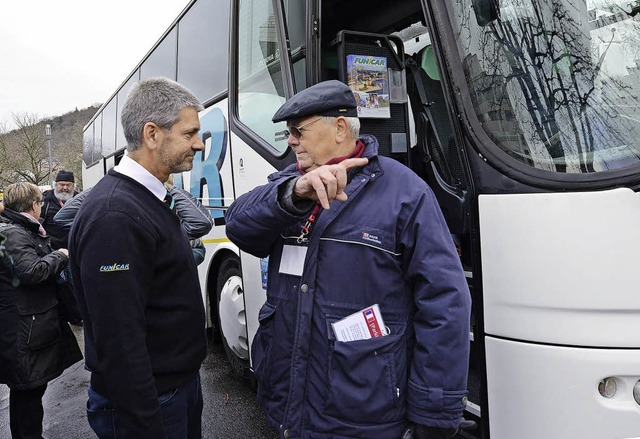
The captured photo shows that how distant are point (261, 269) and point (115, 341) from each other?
1.65 metres

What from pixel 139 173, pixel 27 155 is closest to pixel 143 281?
pixel 139 173

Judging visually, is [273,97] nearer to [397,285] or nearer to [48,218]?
[397,285]

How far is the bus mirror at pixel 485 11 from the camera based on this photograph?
1970mm

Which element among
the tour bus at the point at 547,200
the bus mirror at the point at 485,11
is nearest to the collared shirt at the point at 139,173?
the tour bus at the point at 547,200

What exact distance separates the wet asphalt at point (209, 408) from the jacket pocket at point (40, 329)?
1.04m

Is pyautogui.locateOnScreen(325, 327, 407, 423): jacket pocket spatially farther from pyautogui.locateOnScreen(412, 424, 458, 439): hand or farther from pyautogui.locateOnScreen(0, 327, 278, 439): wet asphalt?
pyautogui.locateOnScreen(0, 327, 278, 439): wet asphalt

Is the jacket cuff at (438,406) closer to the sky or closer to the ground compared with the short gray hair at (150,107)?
closer to the ground

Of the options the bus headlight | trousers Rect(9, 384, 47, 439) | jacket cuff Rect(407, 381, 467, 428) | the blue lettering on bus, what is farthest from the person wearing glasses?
the blue lettering on bus

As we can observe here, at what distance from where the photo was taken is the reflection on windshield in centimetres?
174

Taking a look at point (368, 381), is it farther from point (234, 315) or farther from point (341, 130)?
point (234, 315)

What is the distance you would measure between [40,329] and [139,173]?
182cm

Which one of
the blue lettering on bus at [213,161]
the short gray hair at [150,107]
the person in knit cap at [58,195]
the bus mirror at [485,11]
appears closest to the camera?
the short gray hair at [150,107]

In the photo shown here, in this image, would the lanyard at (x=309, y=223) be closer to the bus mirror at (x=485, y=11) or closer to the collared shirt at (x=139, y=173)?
the collared shirt at (x=139, y=173)

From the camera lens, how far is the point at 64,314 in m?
3.17
